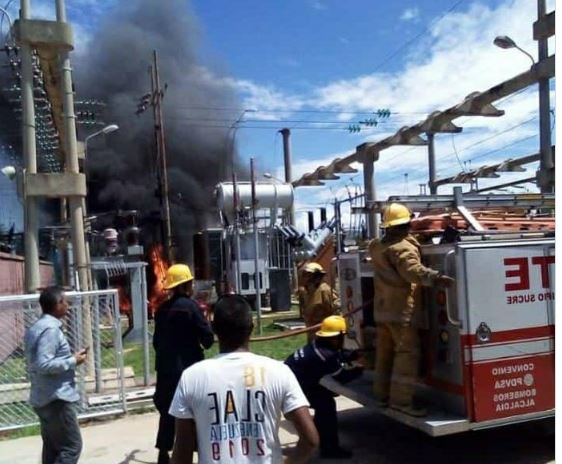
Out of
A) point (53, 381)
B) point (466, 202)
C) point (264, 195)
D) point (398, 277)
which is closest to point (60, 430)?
point (53, 381)

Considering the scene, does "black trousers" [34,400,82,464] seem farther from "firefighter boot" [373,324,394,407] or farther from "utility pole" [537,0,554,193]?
"utility pole" [537,0,554,193]

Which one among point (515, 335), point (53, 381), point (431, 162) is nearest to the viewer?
point (53, 381)

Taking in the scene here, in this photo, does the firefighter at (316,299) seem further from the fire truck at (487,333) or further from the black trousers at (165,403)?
the black trousers at (165,403)

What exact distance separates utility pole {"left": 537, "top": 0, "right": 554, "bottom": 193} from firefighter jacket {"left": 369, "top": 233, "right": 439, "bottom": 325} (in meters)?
7.47

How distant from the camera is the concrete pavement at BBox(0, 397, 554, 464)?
5352 mm

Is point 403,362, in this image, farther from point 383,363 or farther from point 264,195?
point 264,195

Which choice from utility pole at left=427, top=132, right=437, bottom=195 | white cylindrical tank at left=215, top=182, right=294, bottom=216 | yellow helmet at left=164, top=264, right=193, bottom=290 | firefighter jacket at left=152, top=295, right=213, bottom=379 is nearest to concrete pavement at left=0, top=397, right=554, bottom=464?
firefighter jacket at left=152, top=295, right=213, bottom=379

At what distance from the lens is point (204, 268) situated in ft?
77.8

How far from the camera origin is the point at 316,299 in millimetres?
6750

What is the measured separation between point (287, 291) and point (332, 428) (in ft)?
52.5

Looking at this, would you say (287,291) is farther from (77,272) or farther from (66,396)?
(66,396)

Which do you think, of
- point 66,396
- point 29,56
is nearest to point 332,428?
point 66,396

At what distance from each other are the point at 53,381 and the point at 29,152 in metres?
5.25

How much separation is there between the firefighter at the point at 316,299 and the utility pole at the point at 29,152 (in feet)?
13.9
